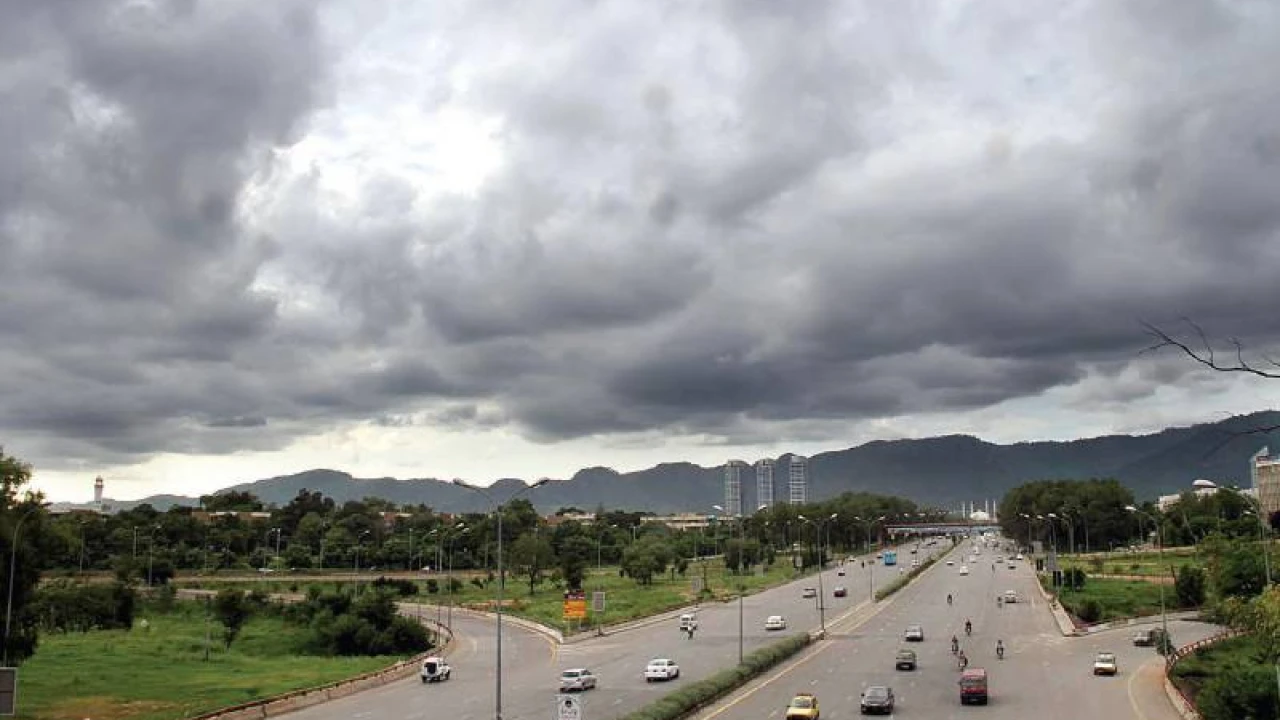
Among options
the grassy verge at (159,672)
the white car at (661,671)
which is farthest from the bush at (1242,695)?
the grassy verge at (159,672)

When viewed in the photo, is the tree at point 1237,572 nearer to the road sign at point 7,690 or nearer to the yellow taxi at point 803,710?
the yellow taxi at point 803,710

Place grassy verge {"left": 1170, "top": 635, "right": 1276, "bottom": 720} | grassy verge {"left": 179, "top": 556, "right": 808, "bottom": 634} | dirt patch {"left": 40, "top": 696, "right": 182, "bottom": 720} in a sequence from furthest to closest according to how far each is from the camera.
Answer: grassy verge {"left": 179, "top": 556, "right": 808, "bottom": 634}
dirt patch {"left": 40, "top": 696, "right": 182, "bottom": 720}
grassy verge {"left": 1170, "top": 635, "right": 1276, "bottom": 720}

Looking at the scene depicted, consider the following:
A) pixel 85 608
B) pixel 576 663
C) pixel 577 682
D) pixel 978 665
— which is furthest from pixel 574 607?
pixel 85 608

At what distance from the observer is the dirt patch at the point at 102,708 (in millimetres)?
55969

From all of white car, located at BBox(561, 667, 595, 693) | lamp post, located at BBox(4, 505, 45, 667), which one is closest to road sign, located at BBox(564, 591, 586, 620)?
white car, located at BBox(561, 667, 595, 693)

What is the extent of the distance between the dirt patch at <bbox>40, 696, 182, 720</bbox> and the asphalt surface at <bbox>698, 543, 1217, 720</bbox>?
96.2ft

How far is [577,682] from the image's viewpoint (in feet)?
200

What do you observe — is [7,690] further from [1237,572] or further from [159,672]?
[1237,572]

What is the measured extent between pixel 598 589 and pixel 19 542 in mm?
58477

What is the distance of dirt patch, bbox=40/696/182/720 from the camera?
56.0 m

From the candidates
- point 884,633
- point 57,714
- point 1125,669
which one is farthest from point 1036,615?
point 57,714

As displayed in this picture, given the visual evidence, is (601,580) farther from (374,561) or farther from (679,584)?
(374,561)

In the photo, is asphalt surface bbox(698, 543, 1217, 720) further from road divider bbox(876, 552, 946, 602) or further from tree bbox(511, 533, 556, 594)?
tree bbox(511, 533, 556, 594)

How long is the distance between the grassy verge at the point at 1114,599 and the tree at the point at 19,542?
81.5 meters
